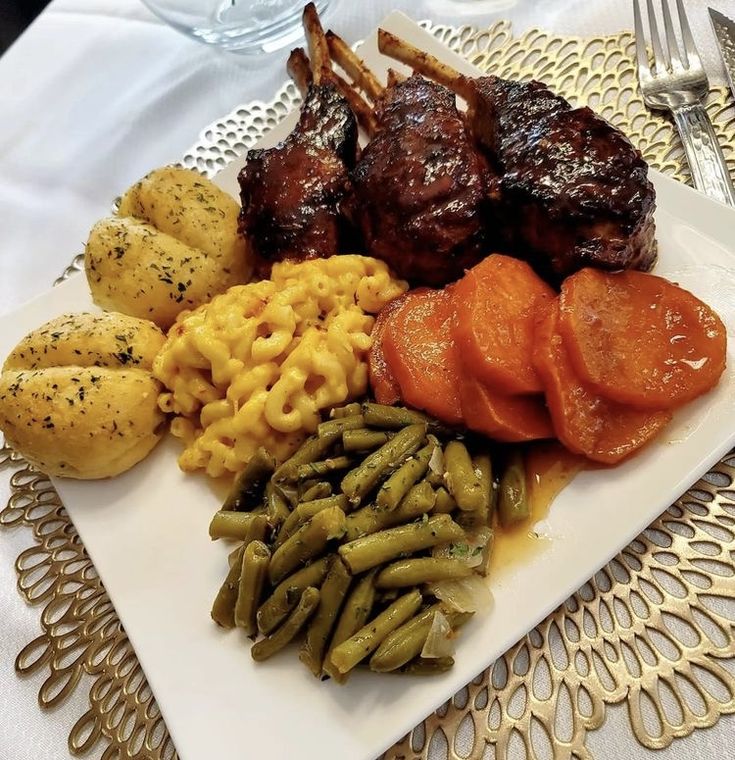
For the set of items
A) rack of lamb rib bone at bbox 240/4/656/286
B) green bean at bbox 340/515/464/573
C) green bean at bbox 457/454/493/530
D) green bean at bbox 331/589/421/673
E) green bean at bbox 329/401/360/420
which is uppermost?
rack of lamb rib bone at bbox 240/4/656/286

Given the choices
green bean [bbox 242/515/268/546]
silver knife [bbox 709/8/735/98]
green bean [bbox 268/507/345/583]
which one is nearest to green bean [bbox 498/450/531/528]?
green bean [bbox 268/507/345/583]

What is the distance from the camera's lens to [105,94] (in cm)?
475

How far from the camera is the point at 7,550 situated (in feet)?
9.54

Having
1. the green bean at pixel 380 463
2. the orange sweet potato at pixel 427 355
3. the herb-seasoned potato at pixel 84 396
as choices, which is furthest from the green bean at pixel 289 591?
the herb-seasoned potato at pixel 84 396

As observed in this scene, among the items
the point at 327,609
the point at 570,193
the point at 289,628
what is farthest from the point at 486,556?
the point at 570,193

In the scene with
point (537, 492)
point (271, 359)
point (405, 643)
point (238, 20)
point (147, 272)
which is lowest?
point (537, 492)

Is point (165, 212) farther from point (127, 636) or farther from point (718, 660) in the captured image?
point (718, 660)

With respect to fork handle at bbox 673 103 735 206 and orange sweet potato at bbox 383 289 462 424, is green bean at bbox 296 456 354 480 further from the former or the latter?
fork handle at bbox 673 103 735 206

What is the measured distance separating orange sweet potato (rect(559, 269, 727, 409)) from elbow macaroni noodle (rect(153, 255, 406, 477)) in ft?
2.55

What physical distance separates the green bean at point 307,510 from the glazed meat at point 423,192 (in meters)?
1.01

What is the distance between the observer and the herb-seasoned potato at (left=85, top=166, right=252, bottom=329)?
2.96 meters

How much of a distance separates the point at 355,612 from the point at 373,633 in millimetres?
84

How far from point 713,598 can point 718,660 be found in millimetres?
185

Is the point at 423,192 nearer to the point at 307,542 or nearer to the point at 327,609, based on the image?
the point at 307,542
